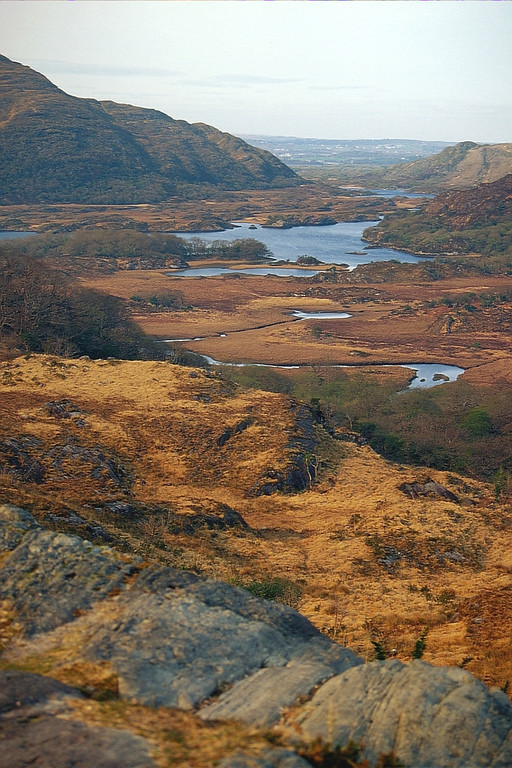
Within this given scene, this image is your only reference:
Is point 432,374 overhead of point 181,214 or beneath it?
beneath

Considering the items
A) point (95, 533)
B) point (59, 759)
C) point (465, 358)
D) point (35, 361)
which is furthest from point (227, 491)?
point (465, 358)

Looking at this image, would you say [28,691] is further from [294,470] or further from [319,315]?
[319,315]

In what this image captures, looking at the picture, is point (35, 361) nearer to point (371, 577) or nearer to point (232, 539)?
point (232, 539)

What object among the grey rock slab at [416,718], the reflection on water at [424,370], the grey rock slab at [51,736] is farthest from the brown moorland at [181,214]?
the grey rock slab at [416,718]

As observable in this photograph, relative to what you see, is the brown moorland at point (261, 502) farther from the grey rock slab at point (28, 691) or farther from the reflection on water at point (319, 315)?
the reflection on water at point (319, 315)

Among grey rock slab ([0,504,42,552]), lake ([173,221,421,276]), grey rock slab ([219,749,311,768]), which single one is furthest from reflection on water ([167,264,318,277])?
grey rock slab ([219,749,311,768])

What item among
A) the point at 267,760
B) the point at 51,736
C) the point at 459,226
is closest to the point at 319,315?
the point at 459,226
